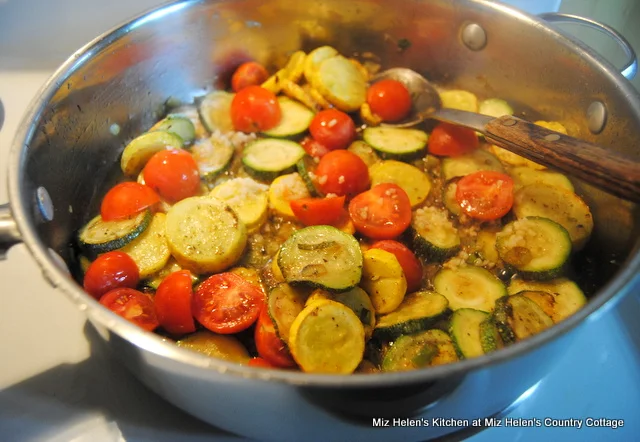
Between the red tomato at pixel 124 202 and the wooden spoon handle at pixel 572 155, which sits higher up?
the wooden spoon handle at pixel 572 155

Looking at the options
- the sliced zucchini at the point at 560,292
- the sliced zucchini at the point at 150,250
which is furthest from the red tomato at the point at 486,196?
the sliced zucchini at the point at 150,250

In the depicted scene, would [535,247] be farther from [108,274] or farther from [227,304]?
[108,274]

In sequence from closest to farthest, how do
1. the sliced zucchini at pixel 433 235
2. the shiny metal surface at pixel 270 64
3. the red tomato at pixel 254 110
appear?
the shiny metal surface at pixel 270 64
the sliced zucchini at pixel 433 235
the red tomato at pixel 254 110

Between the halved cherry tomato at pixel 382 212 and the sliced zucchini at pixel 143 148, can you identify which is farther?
the sliced zucchini at pixel 143 148

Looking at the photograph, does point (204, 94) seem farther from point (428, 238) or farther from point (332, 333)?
point (332, 333)

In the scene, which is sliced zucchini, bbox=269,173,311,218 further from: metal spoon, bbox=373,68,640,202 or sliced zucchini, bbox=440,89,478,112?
sliced zucchini, bbox=440,89,478,112

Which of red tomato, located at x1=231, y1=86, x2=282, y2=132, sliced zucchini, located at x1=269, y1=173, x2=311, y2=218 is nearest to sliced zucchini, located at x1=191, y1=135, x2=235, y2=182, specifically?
red tomato, located at x1=231, y1=86, x2=282, y2=132

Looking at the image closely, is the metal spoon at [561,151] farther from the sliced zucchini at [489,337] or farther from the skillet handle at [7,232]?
the skillet handle at [7,232]
